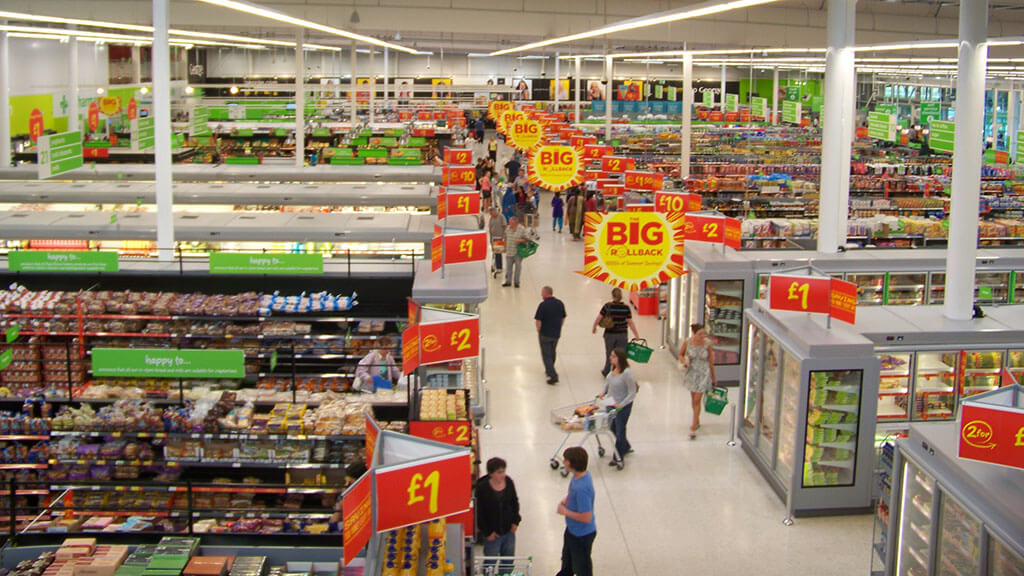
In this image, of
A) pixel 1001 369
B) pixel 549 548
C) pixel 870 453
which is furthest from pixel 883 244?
pixel 549 548

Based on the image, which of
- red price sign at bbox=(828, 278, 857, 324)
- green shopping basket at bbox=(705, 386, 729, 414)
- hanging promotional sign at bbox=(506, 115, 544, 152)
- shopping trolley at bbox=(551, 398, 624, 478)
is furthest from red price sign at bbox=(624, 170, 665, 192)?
red price sign at bbox=(828, 278, 857, 324)

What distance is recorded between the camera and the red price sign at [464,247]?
33.8 ft

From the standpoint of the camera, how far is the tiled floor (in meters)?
7.92

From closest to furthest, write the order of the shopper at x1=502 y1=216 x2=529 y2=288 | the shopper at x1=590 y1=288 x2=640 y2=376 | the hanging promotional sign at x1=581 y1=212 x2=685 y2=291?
the hanging promotional sign at x1=581 y1=212 x2=685 y2=291 → the shopper at x1=590 y1=288 x2=640 y2=376 → the shopper at x1=502 y1=216 x2=529 y2=288

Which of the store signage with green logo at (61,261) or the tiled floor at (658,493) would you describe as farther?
the store signage with green logo at (61,261)

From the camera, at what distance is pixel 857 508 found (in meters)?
8.79

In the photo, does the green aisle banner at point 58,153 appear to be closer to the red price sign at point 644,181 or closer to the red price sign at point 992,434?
the red price sign at point 644,181

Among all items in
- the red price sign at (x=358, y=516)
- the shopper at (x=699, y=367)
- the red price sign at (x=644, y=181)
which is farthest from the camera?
the red price sign at (x=644, y=181)

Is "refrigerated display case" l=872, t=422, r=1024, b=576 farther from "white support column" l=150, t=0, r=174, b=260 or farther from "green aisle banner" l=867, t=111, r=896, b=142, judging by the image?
"green aisle banner" l=867, t=111, r=896, b=142

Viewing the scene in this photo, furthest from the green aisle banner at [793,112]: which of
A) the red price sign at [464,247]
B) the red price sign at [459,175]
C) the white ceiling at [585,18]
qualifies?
the red price sign at [464,247]

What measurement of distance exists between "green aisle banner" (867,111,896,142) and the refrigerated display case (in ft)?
61.0

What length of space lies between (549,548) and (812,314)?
353 centimetres

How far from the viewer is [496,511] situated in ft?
23.0

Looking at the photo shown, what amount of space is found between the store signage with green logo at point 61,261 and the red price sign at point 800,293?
22.6 ft
